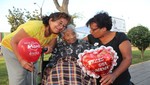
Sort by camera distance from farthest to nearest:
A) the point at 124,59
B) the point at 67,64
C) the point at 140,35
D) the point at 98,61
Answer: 1. the point at 140,35
2. the point at 67,64
3. the point at 124,59
4. the point at 98,61

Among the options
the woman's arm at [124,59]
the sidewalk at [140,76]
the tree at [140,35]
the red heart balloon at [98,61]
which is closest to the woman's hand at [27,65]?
the red heart balloon at [98,61]

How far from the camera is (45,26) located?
3957 millimetres

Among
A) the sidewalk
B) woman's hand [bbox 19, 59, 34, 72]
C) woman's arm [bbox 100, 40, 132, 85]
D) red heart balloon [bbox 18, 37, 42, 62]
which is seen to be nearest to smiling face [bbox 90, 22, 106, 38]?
woman's arm [bbox 100, 40, 132, 85]

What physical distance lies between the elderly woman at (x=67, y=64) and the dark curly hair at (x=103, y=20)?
364mm

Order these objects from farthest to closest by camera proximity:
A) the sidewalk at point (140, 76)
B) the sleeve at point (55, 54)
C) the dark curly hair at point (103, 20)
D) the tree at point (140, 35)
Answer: the tree at point (140, 35)
the sidewalk at point (140, 76)
the sleeve at point (55, 54)
the dark curly hair at point (103, 20)

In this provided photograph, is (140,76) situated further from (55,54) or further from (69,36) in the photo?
(69,36)

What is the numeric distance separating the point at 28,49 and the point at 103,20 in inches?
34.7

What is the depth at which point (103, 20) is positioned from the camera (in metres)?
3.63

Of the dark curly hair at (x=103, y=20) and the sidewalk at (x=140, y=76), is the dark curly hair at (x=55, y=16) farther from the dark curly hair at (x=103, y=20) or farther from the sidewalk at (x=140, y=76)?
the sidewalk at (x=140, y=76)

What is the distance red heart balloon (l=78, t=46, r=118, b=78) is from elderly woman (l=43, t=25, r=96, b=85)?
37cm

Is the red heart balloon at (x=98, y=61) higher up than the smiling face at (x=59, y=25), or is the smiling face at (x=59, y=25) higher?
the smiling face at (x=59, y=25)

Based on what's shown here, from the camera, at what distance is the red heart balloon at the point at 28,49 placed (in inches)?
143

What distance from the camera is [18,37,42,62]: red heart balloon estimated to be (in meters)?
3.62

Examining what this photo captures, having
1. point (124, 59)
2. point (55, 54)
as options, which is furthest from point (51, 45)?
point (124, 59)
